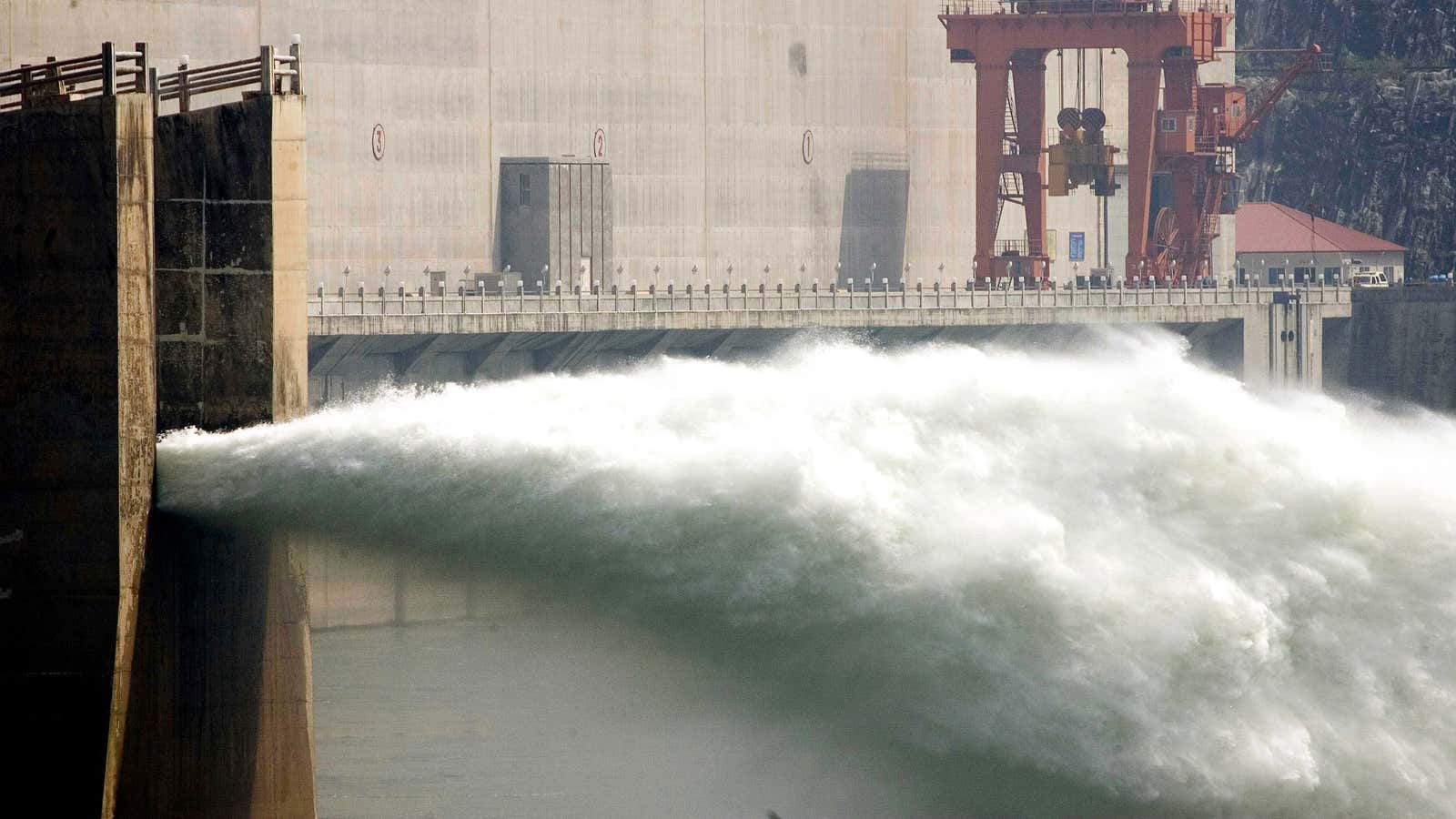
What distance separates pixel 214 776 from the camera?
36.0 meters

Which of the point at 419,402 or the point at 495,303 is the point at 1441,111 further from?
the point at 419,402

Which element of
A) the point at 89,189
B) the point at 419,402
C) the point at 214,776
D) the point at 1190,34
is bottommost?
the point at 214,776

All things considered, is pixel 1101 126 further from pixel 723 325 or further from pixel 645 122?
pixel 723 325

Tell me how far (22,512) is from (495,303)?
6608cm

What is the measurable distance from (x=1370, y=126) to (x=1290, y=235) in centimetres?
2467

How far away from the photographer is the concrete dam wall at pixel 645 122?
10444cm

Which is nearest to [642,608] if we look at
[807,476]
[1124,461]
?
[807,476]

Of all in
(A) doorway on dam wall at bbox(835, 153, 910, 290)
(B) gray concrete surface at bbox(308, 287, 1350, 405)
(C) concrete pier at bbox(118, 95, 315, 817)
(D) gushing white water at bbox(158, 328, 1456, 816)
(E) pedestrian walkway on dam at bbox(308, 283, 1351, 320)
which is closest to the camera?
(D) gushing white water at bbox(158, 328, 1456, 816)

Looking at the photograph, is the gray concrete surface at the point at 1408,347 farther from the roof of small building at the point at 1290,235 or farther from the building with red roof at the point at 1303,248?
the roof of small building at the point at 1290,235

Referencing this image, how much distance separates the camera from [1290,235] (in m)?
160

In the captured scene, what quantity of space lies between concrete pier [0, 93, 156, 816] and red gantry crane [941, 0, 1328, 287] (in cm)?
9180

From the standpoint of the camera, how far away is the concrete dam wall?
104438mm

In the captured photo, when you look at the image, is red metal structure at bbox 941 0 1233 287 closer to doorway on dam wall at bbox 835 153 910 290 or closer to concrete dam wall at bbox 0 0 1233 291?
concrete dam wall at bbox 0 0 1233 291

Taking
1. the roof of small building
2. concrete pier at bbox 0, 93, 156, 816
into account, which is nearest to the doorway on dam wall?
the roof of small building
